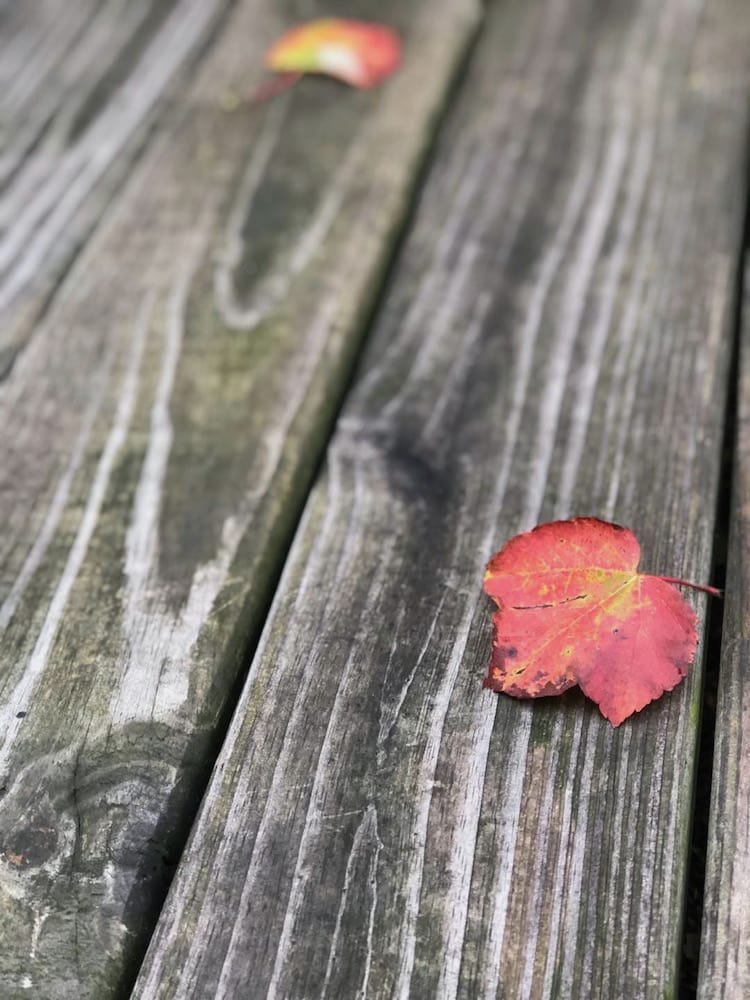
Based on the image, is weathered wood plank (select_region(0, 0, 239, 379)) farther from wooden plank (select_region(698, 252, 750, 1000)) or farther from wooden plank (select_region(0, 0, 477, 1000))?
wooden plank (select_region(698, 252, 750, 1000))

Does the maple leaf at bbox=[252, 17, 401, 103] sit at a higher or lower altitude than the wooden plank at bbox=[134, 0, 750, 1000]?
higher

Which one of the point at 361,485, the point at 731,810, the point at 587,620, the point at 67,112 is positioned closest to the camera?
the point at 731,810

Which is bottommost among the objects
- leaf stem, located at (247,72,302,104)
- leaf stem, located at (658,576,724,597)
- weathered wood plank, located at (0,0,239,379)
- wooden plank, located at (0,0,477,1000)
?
leaf stem, located at (658,576,724,597)

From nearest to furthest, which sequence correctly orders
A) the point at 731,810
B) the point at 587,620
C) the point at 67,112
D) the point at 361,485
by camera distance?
the point at 731,810 < the point at 587,620 < the point at 361,485 < the point at 67,112

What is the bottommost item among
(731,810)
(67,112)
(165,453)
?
(731,810)

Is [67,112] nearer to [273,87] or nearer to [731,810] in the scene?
[273,87]

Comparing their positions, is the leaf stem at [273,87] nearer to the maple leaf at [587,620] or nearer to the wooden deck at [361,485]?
the wooden deck at [361,485]

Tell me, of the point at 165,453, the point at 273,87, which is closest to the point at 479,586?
the point at 165,453

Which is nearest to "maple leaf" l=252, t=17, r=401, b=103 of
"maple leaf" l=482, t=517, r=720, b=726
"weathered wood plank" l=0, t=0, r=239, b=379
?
"weathered wood plank" l=0, t=0, r=239, b=379
